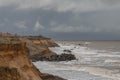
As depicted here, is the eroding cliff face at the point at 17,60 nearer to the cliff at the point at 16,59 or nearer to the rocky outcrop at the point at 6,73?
the cliff at the point at 16,59

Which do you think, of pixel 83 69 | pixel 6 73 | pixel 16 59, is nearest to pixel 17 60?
pixel 16 59

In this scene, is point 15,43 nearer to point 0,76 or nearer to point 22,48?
point 22,48

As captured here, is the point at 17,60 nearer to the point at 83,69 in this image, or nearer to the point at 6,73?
the point at 6,73

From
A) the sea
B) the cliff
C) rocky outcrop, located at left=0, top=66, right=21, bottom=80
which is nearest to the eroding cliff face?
the cliff

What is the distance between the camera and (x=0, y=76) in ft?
55.2

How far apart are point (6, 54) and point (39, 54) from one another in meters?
41.1

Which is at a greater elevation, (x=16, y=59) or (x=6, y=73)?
(x=16, y=59)

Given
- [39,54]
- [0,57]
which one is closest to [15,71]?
[0,57]

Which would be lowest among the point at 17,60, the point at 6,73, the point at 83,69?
the point at 83,69

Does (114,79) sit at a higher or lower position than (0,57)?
lower

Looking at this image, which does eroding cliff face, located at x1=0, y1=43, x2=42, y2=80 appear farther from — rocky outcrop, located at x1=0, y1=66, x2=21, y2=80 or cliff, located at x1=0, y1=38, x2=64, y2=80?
rocky outcrop, located at x1=0, y1=66, x2=21, y2=80

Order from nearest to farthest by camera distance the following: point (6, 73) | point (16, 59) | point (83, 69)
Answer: point (6, 73)
point (16, 59)
point (83, 69)

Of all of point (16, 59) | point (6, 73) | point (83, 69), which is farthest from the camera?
point (83, 69)

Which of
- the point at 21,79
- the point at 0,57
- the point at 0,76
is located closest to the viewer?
the point at 0,76
